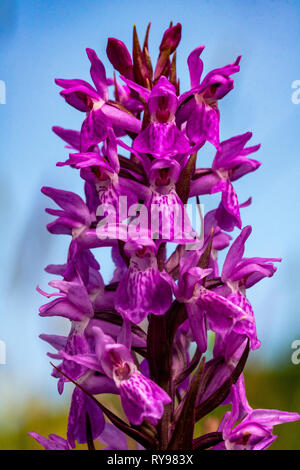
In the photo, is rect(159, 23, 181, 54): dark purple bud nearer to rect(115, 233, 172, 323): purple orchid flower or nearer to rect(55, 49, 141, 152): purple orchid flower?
rect(55, 49, 141, 152): purple orchid flower

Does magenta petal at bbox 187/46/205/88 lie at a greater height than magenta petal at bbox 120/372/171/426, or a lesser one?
greater

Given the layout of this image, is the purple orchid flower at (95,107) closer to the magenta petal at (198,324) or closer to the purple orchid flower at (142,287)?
the purple orchid flower at (142,287)

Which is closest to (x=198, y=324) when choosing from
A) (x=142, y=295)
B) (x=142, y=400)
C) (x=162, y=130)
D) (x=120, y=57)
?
(x=142, y=295)

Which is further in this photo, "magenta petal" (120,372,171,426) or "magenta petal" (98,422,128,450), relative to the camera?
"magenta petal" (98,422,128,450)

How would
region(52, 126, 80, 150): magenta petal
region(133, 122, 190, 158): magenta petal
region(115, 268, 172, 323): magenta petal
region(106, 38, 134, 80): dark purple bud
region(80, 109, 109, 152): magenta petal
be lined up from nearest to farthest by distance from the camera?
1. region(115, 268, 172, 323): magenta petal
2. region(133, 122, 190, 158): magenta petal
3. region(80, 109, 109, 152): magenta petal
4. region(106, 38, 134, 80): dark purple bud
5. region(52, 126, 80, 150): magenta petal

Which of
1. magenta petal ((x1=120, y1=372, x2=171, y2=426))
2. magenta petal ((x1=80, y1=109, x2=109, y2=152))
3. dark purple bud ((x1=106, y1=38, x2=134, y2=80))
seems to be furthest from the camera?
dark purple bud ((x1=106, y1=38, x2=134, y2=80))

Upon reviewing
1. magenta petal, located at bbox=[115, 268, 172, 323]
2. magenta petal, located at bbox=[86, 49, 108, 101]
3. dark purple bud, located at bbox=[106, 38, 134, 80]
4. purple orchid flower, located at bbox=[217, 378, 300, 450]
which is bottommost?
purple orchid flower, located at bbox=[217, 378, 300, 450]

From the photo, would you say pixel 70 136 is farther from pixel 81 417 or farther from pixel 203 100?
pixel 81 417

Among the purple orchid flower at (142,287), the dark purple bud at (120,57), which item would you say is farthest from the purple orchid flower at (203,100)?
the purple orchid flower at (142,287)

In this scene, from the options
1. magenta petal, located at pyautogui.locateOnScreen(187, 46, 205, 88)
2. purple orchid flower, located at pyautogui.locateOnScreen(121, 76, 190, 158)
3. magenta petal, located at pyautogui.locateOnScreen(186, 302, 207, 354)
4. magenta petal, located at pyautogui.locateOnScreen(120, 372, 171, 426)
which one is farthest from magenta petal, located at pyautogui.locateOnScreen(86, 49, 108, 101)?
magenta petal, located at pyautogui.locateOnScreen(120, 372, 171, 426)

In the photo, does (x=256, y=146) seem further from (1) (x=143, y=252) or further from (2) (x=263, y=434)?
(2) (x=263, y=434)
